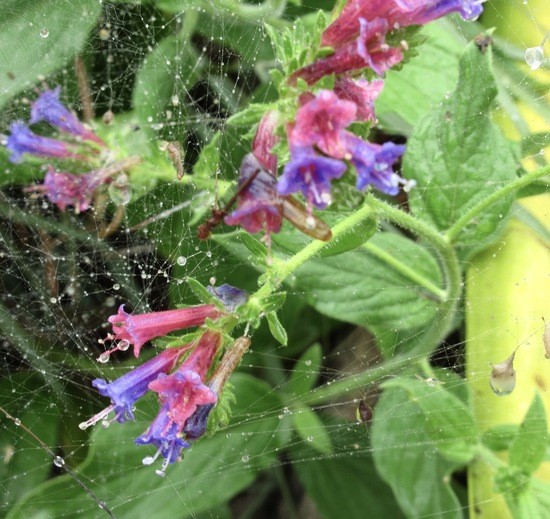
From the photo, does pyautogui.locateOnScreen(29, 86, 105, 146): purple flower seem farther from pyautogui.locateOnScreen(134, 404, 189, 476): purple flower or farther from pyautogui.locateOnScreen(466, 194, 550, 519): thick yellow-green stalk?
pyautogui.locateOnScreen(466, 194, 550, 519): thick yellow-green stalk

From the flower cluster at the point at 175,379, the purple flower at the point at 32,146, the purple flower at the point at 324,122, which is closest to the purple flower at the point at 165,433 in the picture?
the flower cluster at the point at 175,379

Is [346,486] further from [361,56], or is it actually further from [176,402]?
[361,56]

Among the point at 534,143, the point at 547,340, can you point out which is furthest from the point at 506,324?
the point at 534,143

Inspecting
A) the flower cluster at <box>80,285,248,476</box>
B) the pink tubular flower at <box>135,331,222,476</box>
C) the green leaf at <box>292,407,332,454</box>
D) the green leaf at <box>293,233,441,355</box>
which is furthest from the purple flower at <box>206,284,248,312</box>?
the green leaf at <box>292,407,332,454</box>

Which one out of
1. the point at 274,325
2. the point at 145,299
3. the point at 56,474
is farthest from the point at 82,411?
the point at 274,325

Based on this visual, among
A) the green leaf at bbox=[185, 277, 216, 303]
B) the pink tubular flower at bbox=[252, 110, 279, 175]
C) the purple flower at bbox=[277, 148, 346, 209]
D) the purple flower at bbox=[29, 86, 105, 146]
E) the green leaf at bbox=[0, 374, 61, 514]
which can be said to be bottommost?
the green leaf at bbox=[0, 374, 61, 514]

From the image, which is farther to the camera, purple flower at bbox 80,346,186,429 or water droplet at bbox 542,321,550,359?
water droplet at bbox 542,321,550,359
